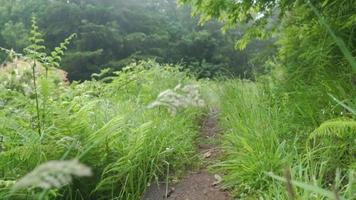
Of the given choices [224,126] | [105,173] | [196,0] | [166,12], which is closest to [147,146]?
[105,173]

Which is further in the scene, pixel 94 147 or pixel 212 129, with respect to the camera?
pixel 212 129

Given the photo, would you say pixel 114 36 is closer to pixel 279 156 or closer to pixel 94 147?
pixel 94 147

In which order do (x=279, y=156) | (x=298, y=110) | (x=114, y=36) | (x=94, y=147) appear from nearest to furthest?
(x=279, y=156)
(x=94, y=147)
(x=298, y=110)
(x=114, y=36)

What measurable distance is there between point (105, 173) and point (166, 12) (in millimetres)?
33757

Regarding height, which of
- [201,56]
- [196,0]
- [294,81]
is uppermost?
[196,0]

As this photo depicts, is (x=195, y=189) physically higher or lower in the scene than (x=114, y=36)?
lower

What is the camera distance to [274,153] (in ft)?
9.01

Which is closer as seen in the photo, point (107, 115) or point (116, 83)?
point (107, 115)

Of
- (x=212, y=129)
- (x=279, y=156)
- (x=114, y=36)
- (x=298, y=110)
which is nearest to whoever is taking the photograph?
(x=279, y=156)

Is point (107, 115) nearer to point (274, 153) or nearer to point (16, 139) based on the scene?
point (16, 139)

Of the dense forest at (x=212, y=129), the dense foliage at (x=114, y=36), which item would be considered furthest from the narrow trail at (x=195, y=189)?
the dense foliage at (x=114, y=36)

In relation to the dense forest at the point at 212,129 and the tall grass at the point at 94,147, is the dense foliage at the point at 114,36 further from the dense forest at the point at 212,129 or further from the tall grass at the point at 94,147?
the tall grass at the point at 94,147

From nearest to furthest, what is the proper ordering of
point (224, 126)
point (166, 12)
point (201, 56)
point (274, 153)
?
point (274, 153) < point (224, 126) < point (201, 56) < point (166, 12)

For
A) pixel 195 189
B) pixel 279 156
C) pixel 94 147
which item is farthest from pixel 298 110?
pixel 94 147
